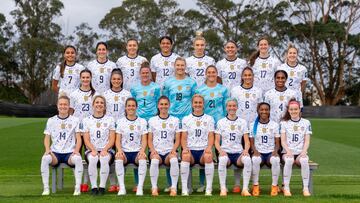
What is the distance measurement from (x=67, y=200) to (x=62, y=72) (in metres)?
2.72

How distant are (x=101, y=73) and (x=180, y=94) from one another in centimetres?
130

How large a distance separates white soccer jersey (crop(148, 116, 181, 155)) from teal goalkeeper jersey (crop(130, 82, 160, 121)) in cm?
61

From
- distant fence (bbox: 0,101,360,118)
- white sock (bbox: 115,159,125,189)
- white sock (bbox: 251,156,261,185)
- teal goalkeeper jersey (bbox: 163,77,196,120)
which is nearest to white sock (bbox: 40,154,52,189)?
white sock (bbox: 115,159,125,189)

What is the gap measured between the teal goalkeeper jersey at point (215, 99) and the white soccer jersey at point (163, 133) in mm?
718

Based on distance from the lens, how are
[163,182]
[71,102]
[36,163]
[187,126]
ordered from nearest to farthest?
[187,126], [71,102], [163,182], [36,163]

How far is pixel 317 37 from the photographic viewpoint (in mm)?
48312

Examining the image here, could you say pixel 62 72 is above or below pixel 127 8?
below

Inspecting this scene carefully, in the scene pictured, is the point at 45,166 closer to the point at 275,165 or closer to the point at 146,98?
the point at 146,98

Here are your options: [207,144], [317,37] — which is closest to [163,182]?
[207,144]

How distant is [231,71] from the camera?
9.01 m

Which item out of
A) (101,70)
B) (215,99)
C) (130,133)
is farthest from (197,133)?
(101,70)

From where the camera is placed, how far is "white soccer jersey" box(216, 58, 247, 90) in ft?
29.5

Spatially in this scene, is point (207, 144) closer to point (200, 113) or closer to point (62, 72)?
point (200, 113)

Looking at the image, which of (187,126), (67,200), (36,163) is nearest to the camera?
(67,200)
